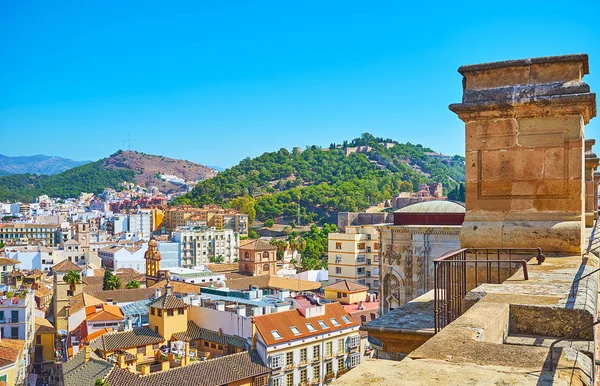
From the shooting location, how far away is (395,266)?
1766cm

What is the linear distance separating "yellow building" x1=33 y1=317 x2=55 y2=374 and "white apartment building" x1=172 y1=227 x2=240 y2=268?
1703 inches

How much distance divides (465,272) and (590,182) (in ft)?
18.7

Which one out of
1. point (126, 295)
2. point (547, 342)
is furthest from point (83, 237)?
point (547, 342)

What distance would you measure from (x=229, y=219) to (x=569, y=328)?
11321 centimetres

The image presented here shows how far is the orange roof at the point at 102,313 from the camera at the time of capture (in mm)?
37156

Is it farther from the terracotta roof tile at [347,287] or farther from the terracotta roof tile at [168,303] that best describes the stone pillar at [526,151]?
the terracotta roof tile at [347,287]

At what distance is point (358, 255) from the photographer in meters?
52.8

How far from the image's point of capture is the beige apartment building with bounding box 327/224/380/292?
52.4 metres

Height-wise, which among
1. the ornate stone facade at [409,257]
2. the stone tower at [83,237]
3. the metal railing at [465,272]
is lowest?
the stone tower at [83,237]

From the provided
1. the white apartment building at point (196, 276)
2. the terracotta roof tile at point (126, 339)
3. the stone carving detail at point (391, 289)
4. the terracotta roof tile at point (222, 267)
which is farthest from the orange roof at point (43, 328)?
the stone carving detail at point (391, 289)

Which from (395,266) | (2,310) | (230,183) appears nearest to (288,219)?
(230,183)

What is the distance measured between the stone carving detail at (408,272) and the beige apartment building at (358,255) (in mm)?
34326

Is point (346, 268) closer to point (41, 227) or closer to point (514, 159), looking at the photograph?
point (514, 159)

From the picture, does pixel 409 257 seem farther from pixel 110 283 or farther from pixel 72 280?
pixel 110 283
